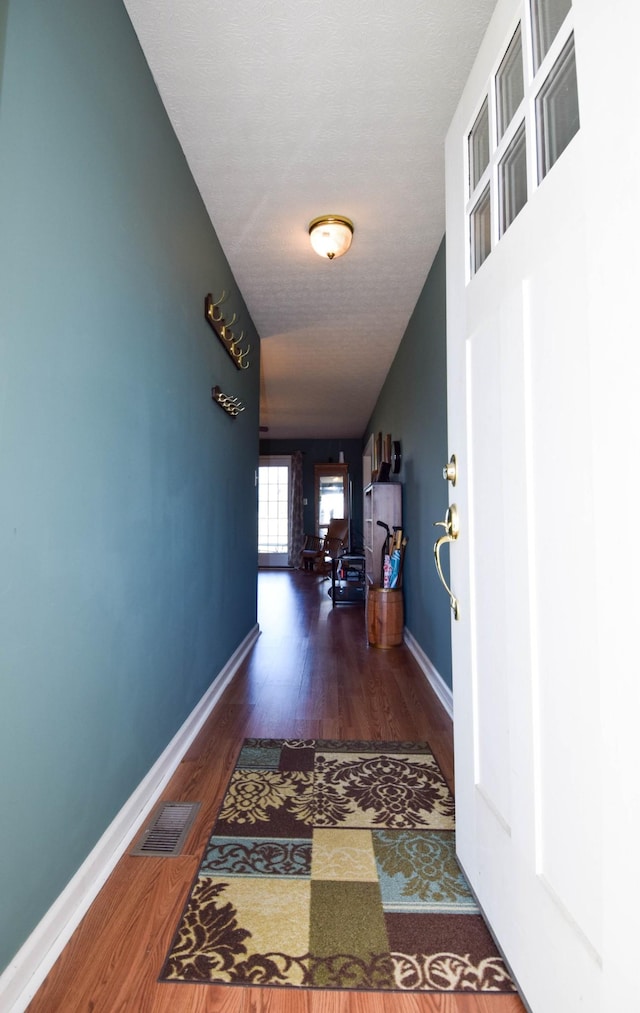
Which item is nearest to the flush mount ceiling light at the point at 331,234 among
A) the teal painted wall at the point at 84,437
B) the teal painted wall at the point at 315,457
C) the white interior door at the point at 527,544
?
the teal painted wall at the point at 84,437

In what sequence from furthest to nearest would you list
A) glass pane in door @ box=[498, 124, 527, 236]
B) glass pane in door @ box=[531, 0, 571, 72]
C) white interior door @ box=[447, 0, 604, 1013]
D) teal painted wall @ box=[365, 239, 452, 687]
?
1. teal painted wall @ box=[365, 239, 452, 687]
2. glass pane in door @ box=[498, 124, 527, 236]
3. glass pane in door @ box=[531, 0, 571, 72]
4. white interior door @ box=[447, 0, 604, 1013]

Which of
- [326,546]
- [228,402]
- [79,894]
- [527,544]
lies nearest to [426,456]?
[228,402]

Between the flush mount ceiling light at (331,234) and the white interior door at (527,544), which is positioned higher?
the flush mount ceiling light at (331,234)

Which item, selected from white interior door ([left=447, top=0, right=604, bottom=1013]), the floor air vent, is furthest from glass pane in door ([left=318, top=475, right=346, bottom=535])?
white interior door ([left=447, top=0, right=604, bottom=1013])

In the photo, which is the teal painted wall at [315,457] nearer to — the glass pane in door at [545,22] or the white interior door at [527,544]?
the white interior door at [527,544]

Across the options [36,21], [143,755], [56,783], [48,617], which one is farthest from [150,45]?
[143,755]

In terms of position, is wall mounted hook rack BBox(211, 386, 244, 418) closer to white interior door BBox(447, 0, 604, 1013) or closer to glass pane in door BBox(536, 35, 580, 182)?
white interior door BBox(447, 0, 604, 1013)

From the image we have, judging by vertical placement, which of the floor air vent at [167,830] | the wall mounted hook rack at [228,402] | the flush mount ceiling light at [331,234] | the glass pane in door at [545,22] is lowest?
the floor air vent at [167,830]

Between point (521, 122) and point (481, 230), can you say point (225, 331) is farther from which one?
point (521, 122)

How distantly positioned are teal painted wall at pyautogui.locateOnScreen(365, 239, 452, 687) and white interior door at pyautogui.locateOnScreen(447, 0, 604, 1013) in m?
1.53

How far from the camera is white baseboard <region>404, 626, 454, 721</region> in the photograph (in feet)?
8.50

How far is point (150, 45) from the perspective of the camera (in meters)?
1.61

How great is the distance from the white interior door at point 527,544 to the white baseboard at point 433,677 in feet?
3.70

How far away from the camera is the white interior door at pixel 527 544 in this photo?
0.79 meters
